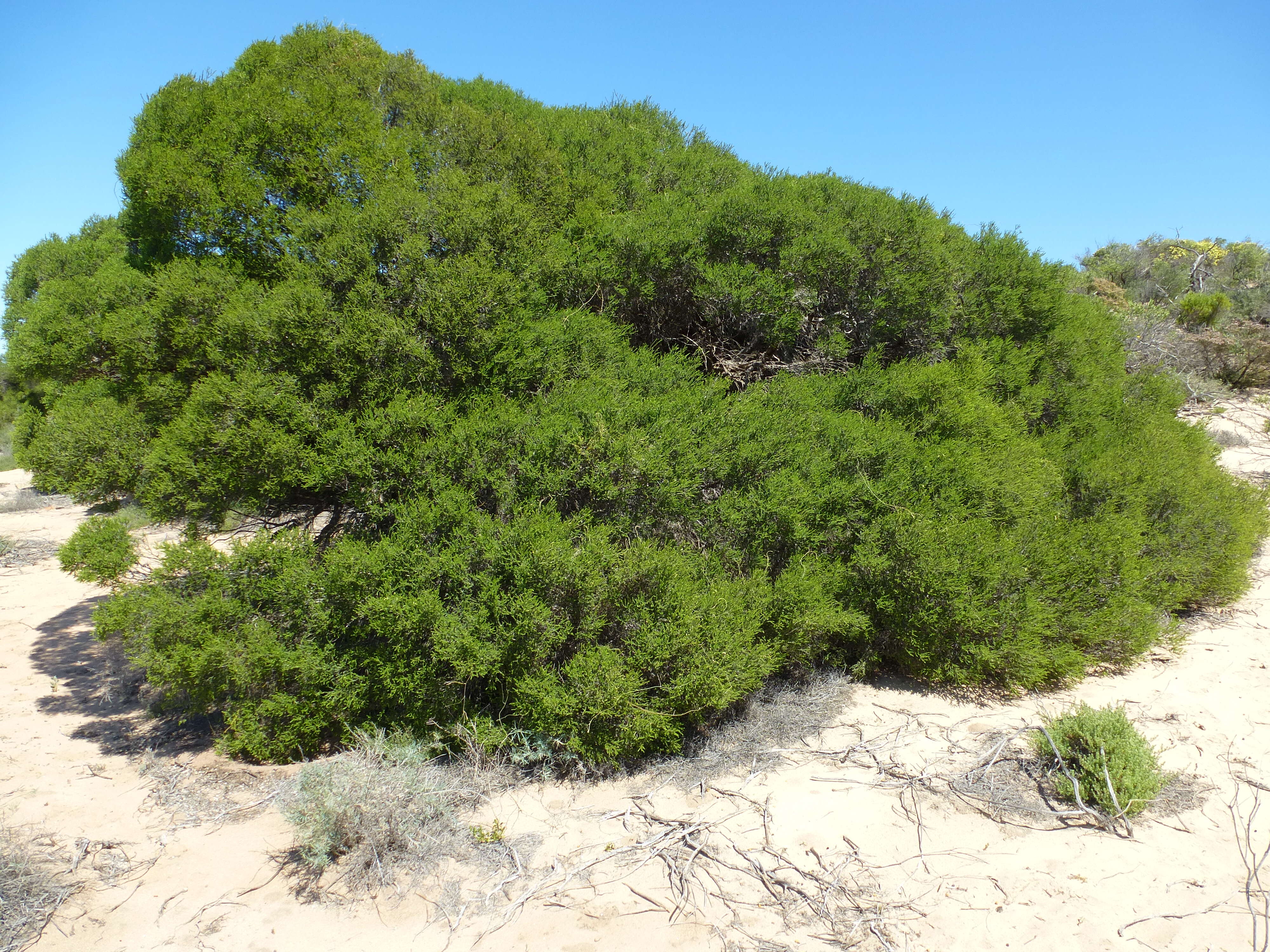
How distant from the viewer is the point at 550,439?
4.82 metres

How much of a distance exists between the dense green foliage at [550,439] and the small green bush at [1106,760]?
92cm

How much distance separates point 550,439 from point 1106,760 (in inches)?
153

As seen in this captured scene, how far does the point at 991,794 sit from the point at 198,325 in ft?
20.8

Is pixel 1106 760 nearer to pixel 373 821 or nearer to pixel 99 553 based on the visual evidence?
pixel 373 821

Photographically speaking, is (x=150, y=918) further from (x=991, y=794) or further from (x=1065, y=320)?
(x=1065, y=320)

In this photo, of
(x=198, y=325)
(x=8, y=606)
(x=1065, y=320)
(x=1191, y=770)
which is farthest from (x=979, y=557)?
(x=8, y=606)

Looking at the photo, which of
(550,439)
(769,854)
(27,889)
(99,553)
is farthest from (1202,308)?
(27,889)

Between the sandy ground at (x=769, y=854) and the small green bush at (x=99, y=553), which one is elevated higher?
the small green bush at (x=99, y=553)

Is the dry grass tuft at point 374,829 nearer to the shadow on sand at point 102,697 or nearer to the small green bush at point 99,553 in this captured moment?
the shadow on sand at point 102,697

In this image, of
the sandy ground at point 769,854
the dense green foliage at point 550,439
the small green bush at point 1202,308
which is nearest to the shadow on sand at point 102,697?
the sandy ground at point 769,854

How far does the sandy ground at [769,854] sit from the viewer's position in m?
3.09

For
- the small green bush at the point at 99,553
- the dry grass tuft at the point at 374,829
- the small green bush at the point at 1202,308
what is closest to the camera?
the dry grass tuft at the point at 374,829

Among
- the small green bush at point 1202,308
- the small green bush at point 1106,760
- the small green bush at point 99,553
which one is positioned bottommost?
the small green bush at point 1106,760

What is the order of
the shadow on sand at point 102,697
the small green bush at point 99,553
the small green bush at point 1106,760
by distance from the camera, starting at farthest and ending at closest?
the shadow on sand at point 102,697 < the small green bush at point 99,553 < the small green bush at point 1106,760
